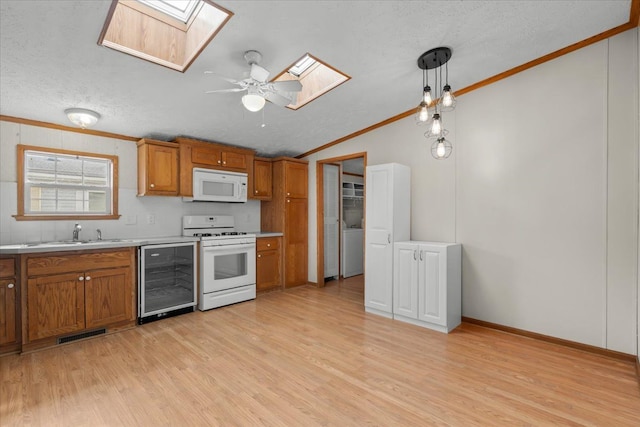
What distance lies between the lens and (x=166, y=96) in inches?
121

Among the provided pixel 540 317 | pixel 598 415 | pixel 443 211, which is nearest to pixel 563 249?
pixel 540 317

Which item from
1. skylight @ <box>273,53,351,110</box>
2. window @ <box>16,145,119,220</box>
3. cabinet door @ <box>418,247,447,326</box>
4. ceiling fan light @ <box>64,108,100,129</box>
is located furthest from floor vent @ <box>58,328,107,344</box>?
cabinet door @ <box>418,247,447,326</box>

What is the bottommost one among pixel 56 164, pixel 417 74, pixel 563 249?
pixel 563 249

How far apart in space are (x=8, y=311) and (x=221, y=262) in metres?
2.02

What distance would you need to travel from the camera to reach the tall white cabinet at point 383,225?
12.1ft

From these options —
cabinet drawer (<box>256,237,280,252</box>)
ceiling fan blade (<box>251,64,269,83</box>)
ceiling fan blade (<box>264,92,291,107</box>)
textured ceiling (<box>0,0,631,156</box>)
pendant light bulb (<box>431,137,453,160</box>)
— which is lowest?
cabinet drawer (<box>256,237,280,252</box>)

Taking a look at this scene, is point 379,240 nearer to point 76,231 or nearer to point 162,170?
point 162,170

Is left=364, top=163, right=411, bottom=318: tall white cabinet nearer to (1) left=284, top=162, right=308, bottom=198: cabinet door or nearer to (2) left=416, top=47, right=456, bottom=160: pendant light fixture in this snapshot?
(2) left=416, top=47, right=456, bottom=160: pendant light fixture

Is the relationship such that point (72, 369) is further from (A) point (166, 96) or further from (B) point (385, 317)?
(B) point (385, 317)

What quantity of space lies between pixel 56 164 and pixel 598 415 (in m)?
5.30

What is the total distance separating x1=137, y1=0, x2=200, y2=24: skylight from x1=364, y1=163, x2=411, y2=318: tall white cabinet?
246cm

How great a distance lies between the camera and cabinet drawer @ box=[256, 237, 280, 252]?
4.66 metres

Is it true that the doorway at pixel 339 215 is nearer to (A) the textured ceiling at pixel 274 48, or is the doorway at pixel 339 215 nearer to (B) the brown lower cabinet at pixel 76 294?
(A) the textured ceiling at pixel 274 48

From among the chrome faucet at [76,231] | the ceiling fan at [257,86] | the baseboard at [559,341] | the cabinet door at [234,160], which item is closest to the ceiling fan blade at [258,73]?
the ceiling fan at [257,86]
